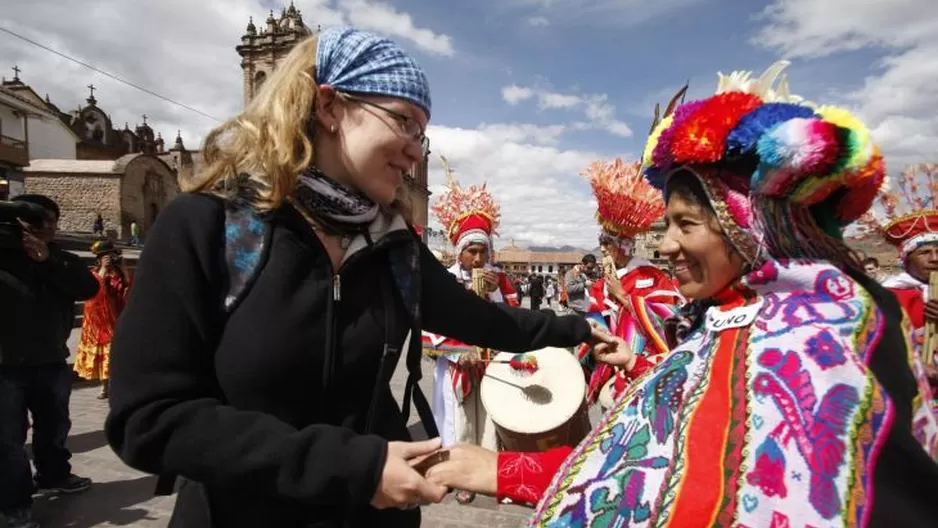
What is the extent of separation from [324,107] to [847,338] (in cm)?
134

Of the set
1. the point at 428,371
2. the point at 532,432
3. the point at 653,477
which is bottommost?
the point at 428,371

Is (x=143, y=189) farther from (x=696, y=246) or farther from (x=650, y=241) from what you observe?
(x=696, y=246)

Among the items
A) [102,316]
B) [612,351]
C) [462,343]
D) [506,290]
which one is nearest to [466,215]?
[506,290]

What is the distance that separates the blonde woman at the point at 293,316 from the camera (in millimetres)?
1024

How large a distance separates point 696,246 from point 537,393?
2585 millimetres

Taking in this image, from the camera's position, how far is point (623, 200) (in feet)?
14.8

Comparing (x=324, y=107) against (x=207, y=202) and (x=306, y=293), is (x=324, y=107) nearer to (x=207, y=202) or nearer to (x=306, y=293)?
(x=207, y=202)

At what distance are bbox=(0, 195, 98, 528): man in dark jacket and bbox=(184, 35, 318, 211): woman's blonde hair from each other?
130 inches

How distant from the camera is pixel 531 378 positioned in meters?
3.96

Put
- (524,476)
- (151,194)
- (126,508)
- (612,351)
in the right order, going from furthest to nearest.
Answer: (151,194)
(126,508)
(612,351)
(524,476)

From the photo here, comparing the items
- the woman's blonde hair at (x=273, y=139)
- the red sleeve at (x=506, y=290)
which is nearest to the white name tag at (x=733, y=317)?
the woman's blonde hair at (x=273, y=139)

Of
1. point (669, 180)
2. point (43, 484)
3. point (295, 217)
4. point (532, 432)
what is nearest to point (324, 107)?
point (295, 217)

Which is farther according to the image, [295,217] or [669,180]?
[669,180]

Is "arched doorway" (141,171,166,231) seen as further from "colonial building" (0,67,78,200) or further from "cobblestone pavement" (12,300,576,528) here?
"cobblestone pavement" (12,300,576,528)
